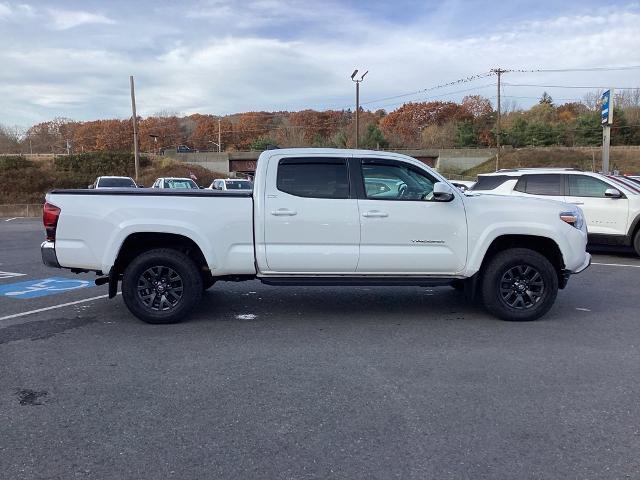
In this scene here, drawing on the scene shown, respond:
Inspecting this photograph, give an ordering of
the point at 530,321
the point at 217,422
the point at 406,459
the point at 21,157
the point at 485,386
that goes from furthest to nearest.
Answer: the point at 21,157 < the point at 530,321 < the point at 485,386 < the point at 217,422 < the point at 406,459

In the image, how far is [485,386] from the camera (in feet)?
15.1

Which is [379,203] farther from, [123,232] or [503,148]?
[503,148]

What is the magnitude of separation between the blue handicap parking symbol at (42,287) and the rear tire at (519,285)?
20.1ft

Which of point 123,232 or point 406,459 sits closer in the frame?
point 406,459

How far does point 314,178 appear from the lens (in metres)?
6.52

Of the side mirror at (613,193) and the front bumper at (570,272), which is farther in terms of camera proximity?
the side mirror at (613,193)

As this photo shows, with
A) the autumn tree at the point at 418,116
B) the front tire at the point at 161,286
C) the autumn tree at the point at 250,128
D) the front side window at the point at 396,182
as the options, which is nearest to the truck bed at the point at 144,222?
the front tire at the point at 161,286

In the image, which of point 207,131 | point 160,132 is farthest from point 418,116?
point 160,132

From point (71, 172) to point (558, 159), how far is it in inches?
2307

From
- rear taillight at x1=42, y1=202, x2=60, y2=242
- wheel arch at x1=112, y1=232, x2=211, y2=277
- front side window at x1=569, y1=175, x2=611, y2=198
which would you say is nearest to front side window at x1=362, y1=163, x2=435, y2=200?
wheel arch at x1=112, y1=232, x2=211, y2=277

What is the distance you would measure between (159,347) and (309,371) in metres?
1.68

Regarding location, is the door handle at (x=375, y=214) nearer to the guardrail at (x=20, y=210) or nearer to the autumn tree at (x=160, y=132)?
the guardrail at (x=20, y=210)

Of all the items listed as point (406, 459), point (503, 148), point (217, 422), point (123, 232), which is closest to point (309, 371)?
point (217, 422)

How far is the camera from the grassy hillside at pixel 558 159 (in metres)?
70.4
